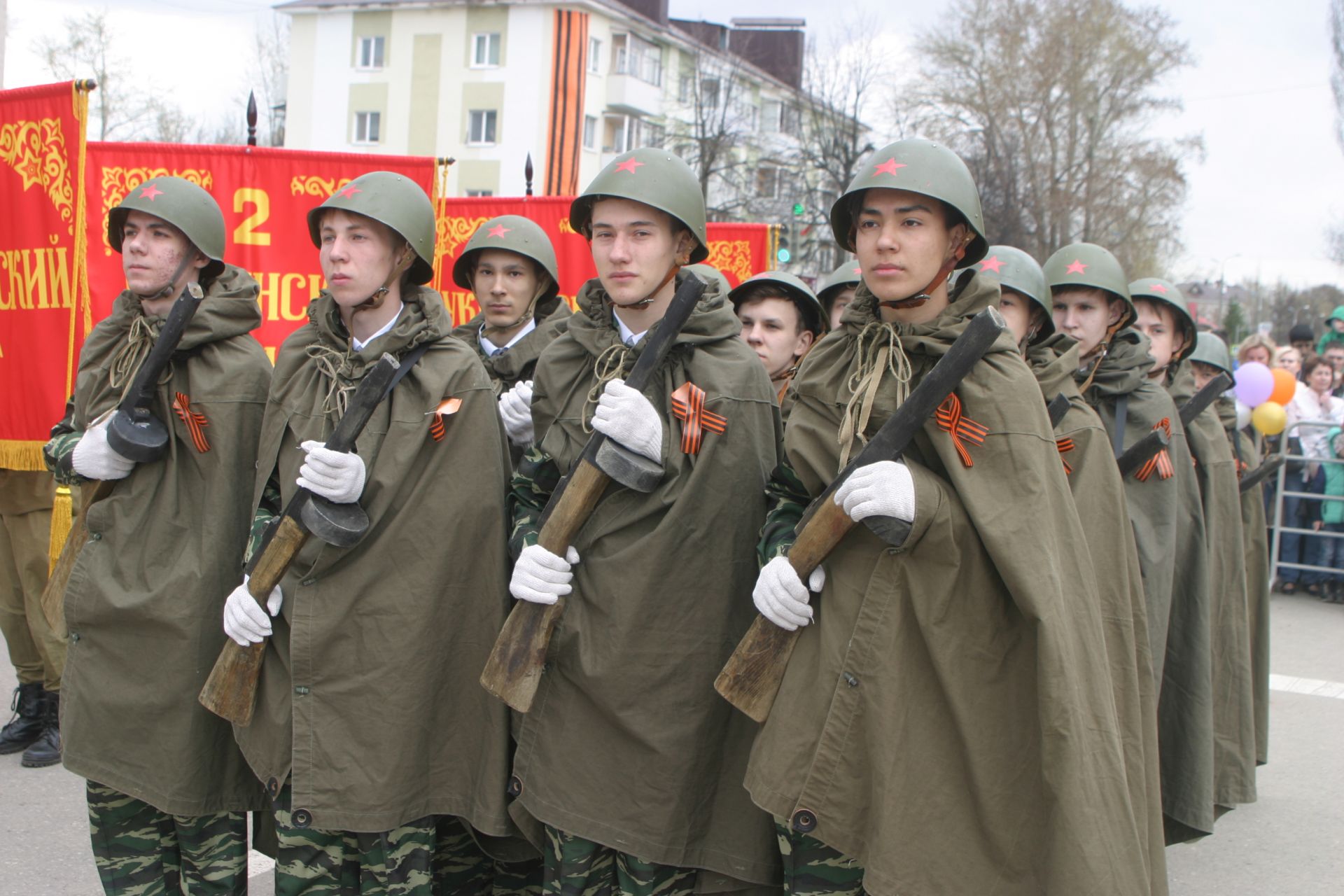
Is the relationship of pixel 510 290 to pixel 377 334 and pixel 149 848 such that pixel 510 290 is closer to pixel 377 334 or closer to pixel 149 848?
pixel 377 334

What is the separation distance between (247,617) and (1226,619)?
4.08 metres

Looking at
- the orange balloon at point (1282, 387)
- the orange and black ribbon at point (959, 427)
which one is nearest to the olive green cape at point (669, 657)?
the orange and black ribbon at point (959, 427)

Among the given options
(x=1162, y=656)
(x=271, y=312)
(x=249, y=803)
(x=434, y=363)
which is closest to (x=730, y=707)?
(x=434, y=363)

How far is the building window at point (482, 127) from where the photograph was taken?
4494 centimetres

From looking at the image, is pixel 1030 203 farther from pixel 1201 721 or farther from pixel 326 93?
pixel 1201 721

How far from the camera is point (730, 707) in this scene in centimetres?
329

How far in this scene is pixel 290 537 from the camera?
3.25m

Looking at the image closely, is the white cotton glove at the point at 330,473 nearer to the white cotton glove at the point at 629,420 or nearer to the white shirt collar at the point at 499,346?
the white cotton glove at the point at 629,420

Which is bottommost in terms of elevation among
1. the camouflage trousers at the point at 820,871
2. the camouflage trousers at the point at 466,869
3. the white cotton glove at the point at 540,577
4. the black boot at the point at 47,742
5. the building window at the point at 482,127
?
the black boot at the point at 47,742

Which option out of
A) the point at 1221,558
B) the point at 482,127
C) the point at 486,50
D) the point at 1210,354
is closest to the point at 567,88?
the point at 482,127

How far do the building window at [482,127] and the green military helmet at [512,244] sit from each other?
40612 millimetres

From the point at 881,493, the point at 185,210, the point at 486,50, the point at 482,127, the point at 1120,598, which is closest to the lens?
the point at 881,493

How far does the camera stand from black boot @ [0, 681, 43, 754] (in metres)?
5.70

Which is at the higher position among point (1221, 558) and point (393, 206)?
point (393, 206)
